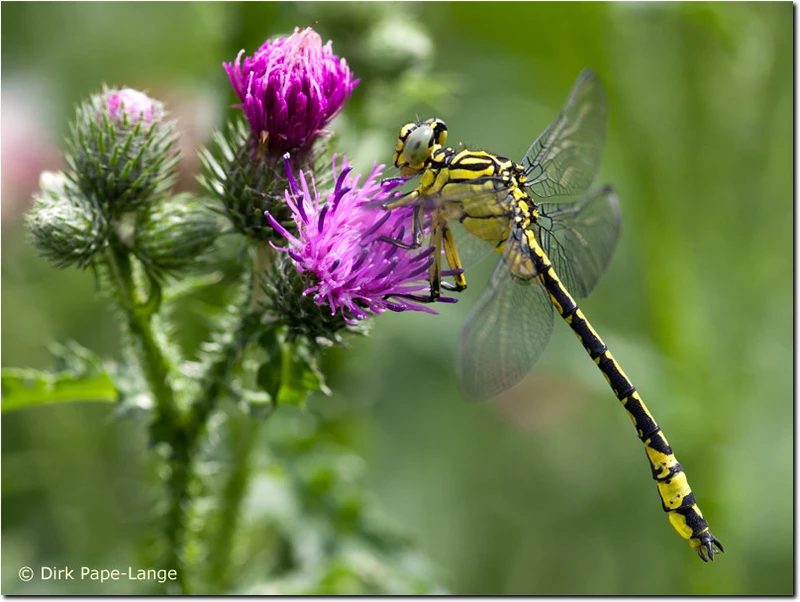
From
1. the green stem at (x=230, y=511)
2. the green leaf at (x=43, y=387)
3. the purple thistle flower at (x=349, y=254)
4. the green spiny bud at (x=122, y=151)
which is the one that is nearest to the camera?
the purple thistle flower at (x=349, y=254)

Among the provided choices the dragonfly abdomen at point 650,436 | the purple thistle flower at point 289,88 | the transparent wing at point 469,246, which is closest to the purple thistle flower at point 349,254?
the purple thistle flower at point 289,88

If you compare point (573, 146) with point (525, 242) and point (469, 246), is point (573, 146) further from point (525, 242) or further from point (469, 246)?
point (469, 246)

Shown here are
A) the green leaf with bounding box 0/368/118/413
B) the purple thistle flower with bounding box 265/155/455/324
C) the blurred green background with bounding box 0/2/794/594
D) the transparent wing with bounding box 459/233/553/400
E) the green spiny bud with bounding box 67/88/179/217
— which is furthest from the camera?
the blurred green background with bounding box 0/2/794/594

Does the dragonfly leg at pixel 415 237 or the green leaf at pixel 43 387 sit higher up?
the dragonfly leg at pixel 415 237

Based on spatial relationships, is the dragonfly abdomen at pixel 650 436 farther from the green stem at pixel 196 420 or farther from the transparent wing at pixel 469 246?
the green stem at pixel 196 420

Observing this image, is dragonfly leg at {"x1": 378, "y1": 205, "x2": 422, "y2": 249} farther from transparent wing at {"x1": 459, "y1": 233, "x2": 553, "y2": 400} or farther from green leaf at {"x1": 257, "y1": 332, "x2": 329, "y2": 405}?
green leaf at {"x1": 257, "y1": 332, "x2": 329, "y2": 405}

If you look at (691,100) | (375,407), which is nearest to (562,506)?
(375,407)

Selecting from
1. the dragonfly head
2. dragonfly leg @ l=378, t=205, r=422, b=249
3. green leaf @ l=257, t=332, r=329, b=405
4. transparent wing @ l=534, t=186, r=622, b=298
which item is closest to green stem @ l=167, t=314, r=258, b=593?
green leaf @ l=257, t=332, r=329, b=405
